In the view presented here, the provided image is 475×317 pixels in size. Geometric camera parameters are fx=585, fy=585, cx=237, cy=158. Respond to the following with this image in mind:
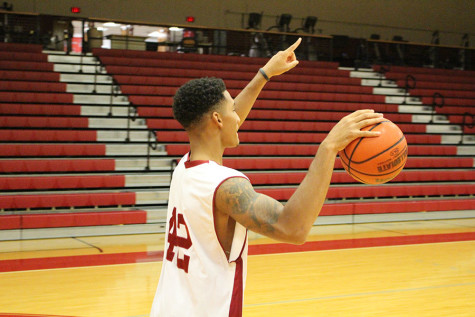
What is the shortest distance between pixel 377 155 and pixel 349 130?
0.28 m

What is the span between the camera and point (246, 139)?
975 centimetres

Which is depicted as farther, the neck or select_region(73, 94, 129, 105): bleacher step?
select_region(73, 94, 129, 105): bleacher step

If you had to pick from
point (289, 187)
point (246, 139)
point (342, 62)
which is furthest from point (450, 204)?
point (342, 62)

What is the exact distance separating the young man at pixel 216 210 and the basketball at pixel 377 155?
0.17 metres

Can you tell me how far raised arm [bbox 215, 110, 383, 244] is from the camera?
1.49 metres

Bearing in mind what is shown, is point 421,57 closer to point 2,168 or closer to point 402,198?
point 402,198

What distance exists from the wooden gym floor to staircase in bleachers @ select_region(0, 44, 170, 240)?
0.29 metres

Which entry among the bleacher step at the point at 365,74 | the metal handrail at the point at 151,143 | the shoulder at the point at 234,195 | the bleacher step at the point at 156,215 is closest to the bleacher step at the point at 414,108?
the bleacher step at the point at 365,74

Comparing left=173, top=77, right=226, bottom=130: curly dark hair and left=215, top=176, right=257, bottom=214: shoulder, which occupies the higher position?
left=173, top=77, right=226, bottom=130: curly dark hair

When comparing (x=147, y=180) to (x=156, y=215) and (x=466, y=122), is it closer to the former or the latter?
(x=156, y=215)

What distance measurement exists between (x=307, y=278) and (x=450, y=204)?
4.70 m

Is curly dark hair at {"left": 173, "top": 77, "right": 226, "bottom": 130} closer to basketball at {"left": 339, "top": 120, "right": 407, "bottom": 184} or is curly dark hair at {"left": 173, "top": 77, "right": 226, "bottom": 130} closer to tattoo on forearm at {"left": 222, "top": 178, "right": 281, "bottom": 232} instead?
tattoo on forearm at {"left": 222, "top": 178, "right": 281, "bottom": 232}

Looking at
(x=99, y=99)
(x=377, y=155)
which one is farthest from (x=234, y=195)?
(x=99, y=99)

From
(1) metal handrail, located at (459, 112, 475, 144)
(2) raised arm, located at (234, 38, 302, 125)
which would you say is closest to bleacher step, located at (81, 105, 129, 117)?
(1) metal handrail, located at (459, 112, 475, 144)
